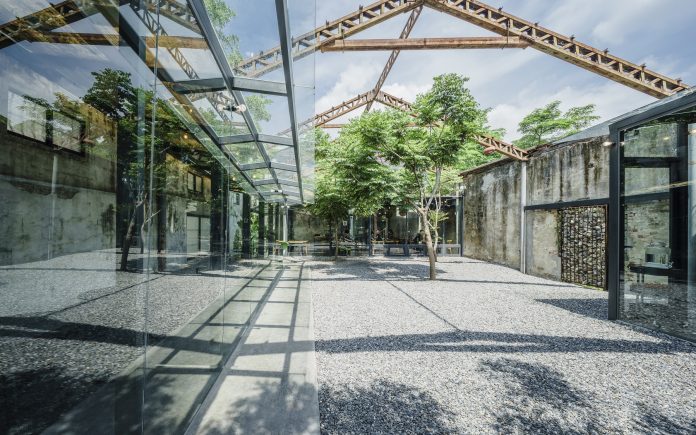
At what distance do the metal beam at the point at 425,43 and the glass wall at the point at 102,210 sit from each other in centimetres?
765

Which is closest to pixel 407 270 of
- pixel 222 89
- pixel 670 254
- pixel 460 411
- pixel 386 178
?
pixel 386 178

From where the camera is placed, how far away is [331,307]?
6078mm

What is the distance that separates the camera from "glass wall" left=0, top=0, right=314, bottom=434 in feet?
3.34

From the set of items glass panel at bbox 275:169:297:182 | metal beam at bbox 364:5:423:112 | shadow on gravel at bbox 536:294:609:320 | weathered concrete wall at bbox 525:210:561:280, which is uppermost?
metal beam at bbox 364:5:423:112

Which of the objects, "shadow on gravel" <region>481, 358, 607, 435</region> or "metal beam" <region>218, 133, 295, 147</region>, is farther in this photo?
"metal beam" <region>218, 133, 295, 147</region>

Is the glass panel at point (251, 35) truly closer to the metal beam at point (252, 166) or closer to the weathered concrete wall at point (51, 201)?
the weathered concrete wall at point (51, 201)

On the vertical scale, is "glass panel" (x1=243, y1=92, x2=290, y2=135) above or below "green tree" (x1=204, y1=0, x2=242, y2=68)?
below

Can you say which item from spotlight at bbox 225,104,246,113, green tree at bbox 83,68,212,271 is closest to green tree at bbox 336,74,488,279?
spotlight at bbox 225,104,246,113

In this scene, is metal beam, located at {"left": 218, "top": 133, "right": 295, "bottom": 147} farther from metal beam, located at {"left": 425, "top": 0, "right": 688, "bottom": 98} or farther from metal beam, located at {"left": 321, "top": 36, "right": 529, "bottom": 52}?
metal beam, located at {"left": 425, "top": 0, "right": 688, "bottom": 98}

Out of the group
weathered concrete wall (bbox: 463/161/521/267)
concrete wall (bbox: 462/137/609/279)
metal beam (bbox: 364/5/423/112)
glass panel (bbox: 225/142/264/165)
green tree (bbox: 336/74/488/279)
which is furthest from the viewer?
weathered concrete wall (bbox: 463/161/521/267)

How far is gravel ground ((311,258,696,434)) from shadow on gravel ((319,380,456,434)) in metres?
0.01

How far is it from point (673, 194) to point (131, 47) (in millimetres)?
8246

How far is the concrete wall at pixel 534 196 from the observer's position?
28.1ft

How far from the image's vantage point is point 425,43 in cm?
964
